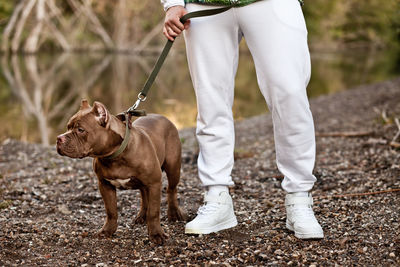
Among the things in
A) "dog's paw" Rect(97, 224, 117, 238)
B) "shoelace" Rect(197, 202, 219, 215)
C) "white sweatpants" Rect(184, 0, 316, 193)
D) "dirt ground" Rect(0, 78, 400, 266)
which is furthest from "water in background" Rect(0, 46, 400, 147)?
"white sweatpants" Rect(184, 0, 316, 193)

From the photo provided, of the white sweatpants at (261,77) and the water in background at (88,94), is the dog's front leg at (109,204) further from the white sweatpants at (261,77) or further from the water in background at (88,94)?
the water in background at (88,94)

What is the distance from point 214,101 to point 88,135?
964 millimetres

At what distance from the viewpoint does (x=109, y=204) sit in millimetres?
3609

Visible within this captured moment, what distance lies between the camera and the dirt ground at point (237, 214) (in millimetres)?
3338

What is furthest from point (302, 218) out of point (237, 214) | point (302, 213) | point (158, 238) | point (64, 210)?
point (64, 210)

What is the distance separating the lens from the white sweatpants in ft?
11.0

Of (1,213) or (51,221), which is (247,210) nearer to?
(51,221)

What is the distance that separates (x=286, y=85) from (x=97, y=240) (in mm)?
1755

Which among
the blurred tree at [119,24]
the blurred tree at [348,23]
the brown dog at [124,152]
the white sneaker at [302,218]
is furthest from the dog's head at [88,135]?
the blurred tree at [348,23]

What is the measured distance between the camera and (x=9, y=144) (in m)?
7.79

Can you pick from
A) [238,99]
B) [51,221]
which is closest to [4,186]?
[51,221]

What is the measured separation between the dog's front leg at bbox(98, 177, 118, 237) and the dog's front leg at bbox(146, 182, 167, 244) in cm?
27

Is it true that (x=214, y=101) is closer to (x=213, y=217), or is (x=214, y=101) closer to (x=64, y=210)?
(x=213, y=217)

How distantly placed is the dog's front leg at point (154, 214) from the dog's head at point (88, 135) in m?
0.47
